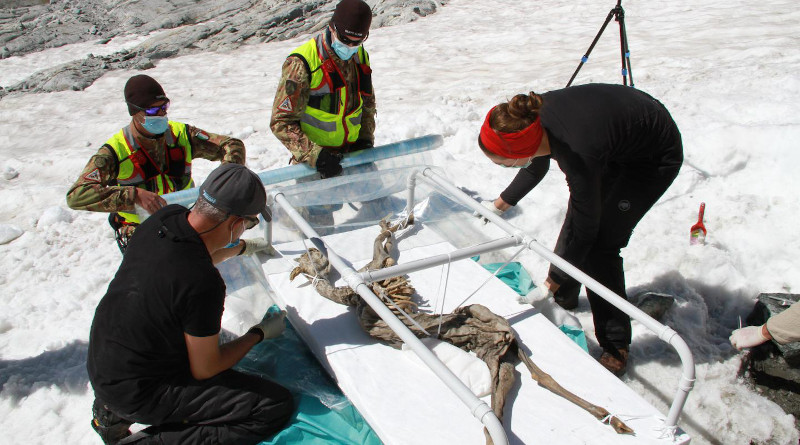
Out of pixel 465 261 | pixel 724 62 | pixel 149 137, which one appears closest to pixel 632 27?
pixel 724 62

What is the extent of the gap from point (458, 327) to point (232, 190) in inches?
50.2

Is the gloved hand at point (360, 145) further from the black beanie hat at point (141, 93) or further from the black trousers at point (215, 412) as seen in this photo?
the black trousers at point (215, 412)

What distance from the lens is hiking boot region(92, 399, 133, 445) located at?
7.48ft

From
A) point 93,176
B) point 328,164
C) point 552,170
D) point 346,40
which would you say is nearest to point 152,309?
point 93,176

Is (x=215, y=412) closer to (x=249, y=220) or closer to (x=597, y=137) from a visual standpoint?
(x=249, y=220)

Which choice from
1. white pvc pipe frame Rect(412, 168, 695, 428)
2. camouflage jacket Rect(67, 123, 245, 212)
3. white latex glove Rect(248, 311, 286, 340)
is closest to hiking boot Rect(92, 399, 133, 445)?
white latex glove Rect(248, 311, 286, 340)

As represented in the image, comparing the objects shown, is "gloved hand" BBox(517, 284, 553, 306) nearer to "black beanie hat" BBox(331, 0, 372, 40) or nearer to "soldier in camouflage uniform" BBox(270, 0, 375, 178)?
"soldier in camouflage uniform" BBox(270, 0, 375, 178)

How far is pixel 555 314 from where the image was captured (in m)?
3.12

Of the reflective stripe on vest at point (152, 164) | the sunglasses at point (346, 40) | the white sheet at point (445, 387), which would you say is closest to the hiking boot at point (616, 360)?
the white sheet at point (445, 387)

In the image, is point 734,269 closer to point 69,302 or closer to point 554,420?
point 554,420

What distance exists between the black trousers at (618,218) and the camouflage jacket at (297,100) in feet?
5.44

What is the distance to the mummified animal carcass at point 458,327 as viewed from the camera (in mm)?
2355

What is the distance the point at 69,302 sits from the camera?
136 inches

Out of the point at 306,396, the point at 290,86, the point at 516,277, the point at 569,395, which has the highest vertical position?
the point at 290,86
